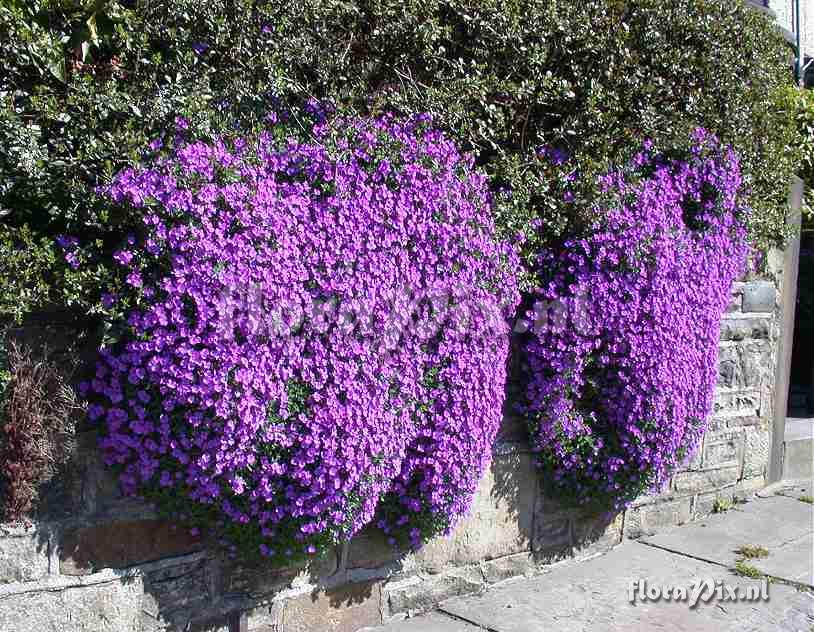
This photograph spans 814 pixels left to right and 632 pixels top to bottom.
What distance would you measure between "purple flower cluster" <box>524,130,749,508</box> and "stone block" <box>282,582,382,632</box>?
111 centimetres

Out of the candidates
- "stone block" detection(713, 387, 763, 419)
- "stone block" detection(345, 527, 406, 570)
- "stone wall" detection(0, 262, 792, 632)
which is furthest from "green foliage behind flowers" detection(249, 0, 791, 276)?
"stone block" detection(713, 387, 763, 419)

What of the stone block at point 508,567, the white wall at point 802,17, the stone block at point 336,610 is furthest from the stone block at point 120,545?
the white wall at point 802,17

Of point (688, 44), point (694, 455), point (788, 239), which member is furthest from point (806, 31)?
point (694, 455)

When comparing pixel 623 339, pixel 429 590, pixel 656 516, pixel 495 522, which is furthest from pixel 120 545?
pixel 656 516

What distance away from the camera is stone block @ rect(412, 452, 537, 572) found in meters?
3.95

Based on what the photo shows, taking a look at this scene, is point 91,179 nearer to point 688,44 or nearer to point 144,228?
point 144,228

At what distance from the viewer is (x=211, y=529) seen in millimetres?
3070

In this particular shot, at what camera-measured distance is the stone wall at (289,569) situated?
9.03 feet

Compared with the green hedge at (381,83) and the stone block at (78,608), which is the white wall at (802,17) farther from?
the stone block at (78,608)

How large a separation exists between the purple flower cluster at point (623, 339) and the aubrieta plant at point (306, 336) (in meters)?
0.53

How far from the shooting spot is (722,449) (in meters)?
5.68

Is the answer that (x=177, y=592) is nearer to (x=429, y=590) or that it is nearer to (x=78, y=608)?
(x=78, y=608)

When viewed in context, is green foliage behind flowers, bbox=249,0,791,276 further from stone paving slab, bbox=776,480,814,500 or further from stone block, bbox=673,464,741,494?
stone paving slab, bbox=776,480,814,500

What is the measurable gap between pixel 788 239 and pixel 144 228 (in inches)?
190
